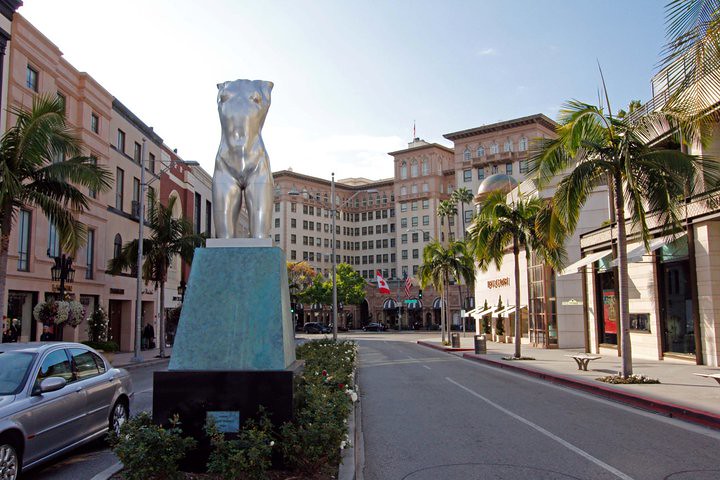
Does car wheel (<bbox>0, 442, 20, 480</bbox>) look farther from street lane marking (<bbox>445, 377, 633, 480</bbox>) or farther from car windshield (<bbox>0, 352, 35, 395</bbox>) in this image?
street lane marking (<bbox>445, 377, 633, 480</bbox>)

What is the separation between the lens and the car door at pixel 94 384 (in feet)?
25.8

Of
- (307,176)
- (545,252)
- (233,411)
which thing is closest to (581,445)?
(233,411)

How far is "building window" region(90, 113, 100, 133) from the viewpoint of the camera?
31.6m

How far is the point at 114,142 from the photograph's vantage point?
112 ft

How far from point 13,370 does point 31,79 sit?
889 inches

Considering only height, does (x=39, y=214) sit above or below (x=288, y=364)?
above

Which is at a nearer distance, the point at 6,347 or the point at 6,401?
the point at 6,401

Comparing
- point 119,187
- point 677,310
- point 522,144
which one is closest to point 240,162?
point 677,310

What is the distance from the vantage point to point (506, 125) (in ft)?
276

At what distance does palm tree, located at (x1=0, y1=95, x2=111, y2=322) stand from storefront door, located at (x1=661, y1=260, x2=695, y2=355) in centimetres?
1926

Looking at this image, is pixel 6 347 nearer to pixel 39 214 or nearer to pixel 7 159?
pixel 7 159

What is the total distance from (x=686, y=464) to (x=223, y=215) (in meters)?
6.69

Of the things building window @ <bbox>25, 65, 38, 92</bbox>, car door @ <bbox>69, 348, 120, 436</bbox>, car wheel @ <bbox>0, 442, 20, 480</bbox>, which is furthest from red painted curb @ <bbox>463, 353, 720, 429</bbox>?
building window @ <bbox>25, 65, 38, 92</bbox>

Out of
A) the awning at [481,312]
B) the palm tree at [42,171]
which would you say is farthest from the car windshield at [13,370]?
the awning at [481,312]
